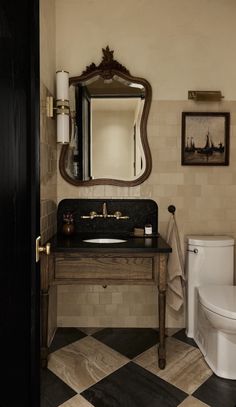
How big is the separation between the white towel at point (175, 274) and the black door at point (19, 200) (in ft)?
4.27

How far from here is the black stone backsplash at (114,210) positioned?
2273 mm

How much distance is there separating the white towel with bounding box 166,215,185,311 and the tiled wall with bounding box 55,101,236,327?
15 centimetres

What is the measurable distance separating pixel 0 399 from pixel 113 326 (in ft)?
5.01

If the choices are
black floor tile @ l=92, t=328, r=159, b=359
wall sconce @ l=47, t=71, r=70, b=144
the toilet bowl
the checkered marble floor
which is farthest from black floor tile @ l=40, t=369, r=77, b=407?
wall sconce @ l=47, t=71, r=70, b=144

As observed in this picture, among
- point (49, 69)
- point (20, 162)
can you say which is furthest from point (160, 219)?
point (20, 162)

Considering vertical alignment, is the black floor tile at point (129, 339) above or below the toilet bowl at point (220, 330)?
below

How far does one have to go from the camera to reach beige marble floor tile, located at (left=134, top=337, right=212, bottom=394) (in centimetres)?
167

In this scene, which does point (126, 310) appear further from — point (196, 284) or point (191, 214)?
point (191, 214)

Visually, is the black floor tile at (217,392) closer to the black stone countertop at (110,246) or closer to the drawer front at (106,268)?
the drawer front at (106,268)

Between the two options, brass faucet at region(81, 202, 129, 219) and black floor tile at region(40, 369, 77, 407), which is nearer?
black floor tile at region(40, 369, 77, 407)

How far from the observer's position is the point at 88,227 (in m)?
2.29

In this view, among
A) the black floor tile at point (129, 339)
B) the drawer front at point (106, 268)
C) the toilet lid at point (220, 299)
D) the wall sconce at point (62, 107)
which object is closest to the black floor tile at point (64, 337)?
the black floor tile at point (129, 339)

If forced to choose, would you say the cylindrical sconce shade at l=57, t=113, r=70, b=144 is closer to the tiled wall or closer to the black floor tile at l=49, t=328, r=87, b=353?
the tiled wall

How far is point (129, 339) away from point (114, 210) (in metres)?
0.99
